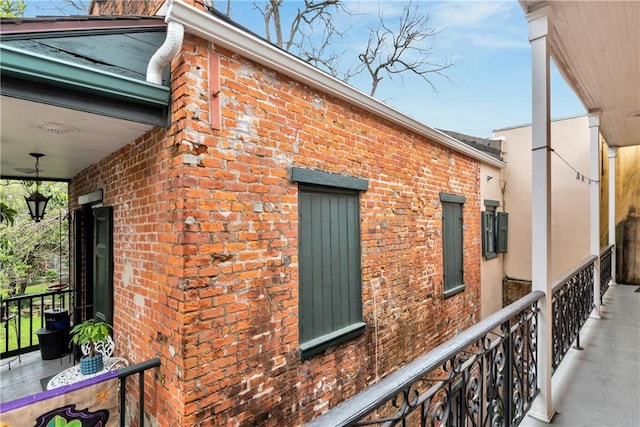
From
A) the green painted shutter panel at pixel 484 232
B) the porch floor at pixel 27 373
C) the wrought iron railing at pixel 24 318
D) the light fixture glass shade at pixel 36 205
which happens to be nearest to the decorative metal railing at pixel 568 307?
the green painted shutter panel at pixel 484 232

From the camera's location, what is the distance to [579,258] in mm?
7379

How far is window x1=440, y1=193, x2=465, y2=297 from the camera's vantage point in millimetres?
5661

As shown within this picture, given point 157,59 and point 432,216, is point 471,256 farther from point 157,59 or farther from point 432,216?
point 157,59

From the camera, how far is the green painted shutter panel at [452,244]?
568cm

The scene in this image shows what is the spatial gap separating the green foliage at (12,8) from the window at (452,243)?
293 inches

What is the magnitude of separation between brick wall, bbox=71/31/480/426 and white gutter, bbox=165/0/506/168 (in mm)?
91

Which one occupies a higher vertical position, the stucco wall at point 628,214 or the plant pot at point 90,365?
the stucco wall at point 628,214

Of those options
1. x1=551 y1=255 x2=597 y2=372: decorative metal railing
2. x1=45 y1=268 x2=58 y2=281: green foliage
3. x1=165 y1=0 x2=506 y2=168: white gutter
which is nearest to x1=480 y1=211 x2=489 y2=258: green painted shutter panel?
x1=551 y1=255 x2=597 y2=372: decorative metal railing

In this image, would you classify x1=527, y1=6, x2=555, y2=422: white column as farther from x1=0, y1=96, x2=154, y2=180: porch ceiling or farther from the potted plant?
the potted plant

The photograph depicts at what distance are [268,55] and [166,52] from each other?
795mm

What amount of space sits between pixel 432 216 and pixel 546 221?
288 cm

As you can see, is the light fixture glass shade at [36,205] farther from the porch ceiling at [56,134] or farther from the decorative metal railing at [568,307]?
the decorative metal railing at [568,307]

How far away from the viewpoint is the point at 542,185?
2416 millimetres

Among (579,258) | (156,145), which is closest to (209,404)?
(156,145)
